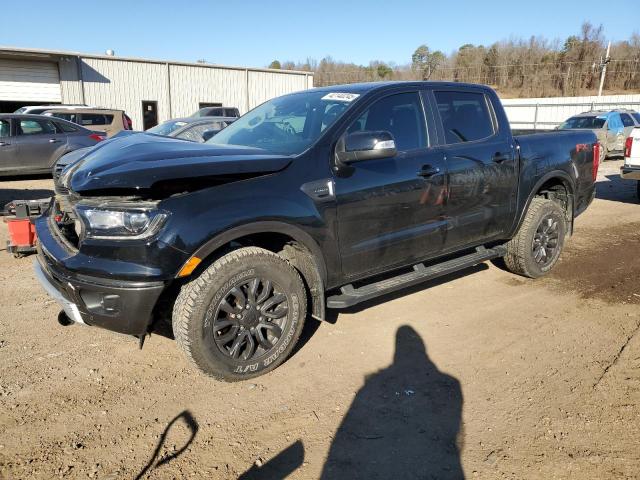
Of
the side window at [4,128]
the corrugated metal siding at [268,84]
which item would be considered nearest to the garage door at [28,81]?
the corrugated metal siding at [268,84]

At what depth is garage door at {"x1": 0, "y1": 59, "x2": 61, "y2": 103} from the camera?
22094 mm

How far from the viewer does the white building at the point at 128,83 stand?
2233 centimetres

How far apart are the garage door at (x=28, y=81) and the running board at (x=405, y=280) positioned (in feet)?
77.8

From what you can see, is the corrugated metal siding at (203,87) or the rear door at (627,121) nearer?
the rear door at (627,121)

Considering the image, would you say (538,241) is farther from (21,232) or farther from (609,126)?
(609,126)

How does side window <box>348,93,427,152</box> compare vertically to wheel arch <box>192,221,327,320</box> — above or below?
above

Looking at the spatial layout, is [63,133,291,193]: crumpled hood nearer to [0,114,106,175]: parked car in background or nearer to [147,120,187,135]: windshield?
[147,120,187,135]: windshield

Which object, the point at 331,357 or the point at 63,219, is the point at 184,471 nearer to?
the point at 331,357

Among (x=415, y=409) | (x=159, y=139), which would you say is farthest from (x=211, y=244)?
(x=415, y=409)

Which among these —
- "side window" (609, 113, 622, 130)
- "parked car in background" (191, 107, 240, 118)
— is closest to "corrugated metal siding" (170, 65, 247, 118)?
"parked car in background" (191, 107, 240, 118)

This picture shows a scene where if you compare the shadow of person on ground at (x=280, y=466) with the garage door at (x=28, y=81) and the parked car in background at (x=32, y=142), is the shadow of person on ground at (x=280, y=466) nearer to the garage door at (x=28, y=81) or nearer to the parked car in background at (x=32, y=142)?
the parked car in background at (x=32, y=142)

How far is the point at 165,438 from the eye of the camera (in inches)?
107

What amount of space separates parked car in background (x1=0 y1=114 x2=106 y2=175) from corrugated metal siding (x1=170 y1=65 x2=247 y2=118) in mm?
14826

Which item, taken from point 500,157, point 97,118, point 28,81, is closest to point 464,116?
point 500,157
